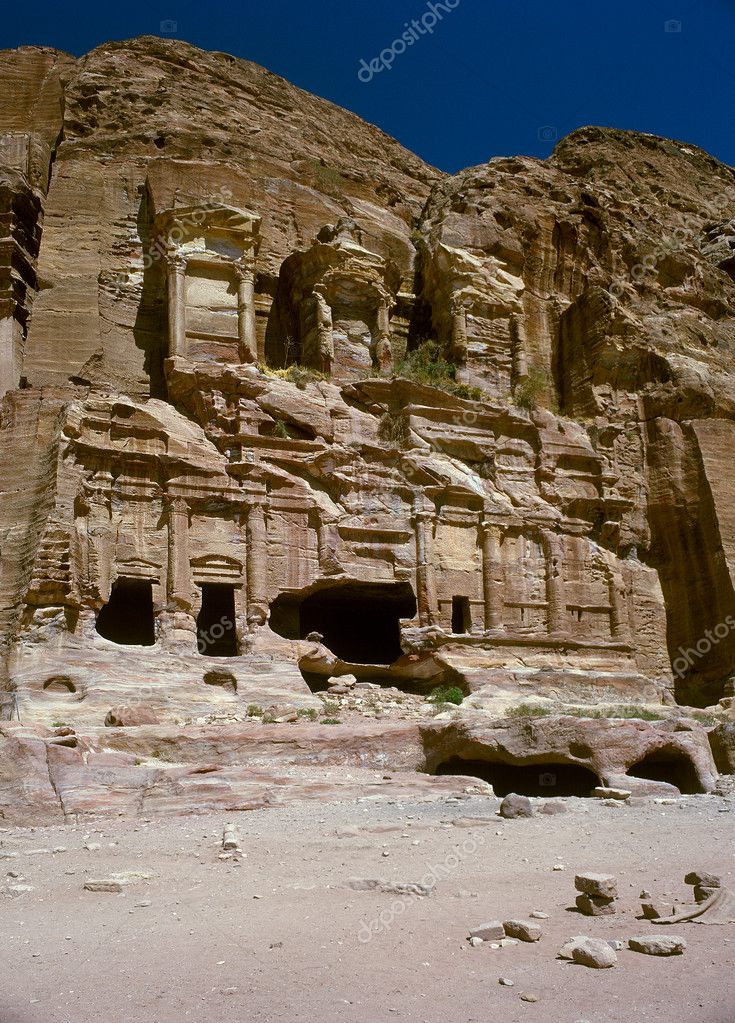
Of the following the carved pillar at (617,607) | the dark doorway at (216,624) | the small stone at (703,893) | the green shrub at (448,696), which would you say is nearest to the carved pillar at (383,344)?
the carved pillar at (617,607)

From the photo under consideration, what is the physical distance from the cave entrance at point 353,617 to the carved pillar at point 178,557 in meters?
2.71

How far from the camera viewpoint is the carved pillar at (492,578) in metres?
28.5

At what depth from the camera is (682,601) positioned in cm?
3175

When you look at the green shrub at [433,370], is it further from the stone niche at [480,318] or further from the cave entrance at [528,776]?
the cave entrance at [528,776]

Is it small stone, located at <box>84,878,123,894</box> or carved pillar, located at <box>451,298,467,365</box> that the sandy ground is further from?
carved pillar, located at <box>451,298,467,365</box>

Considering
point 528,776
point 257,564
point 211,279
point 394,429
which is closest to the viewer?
point 528,776

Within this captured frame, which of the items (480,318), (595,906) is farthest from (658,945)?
(480,318)

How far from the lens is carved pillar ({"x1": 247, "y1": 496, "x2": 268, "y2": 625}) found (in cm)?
2556

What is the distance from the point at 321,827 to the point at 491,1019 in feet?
22.4

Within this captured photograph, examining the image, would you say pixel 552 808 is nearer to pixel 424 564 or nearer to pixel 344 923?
pixel 344 923

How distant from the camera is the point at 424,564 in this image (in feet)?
92.1

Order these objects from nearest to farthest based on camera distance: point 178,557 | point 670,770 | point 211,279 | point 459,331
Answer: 1. point 670,770
2. point 178,557
3. point 211,279
4. point 459,331

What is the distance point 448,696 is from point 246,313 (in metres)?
12.5

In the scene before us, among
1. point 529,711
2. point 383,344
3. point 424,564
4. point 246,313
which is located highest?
point 246,313
